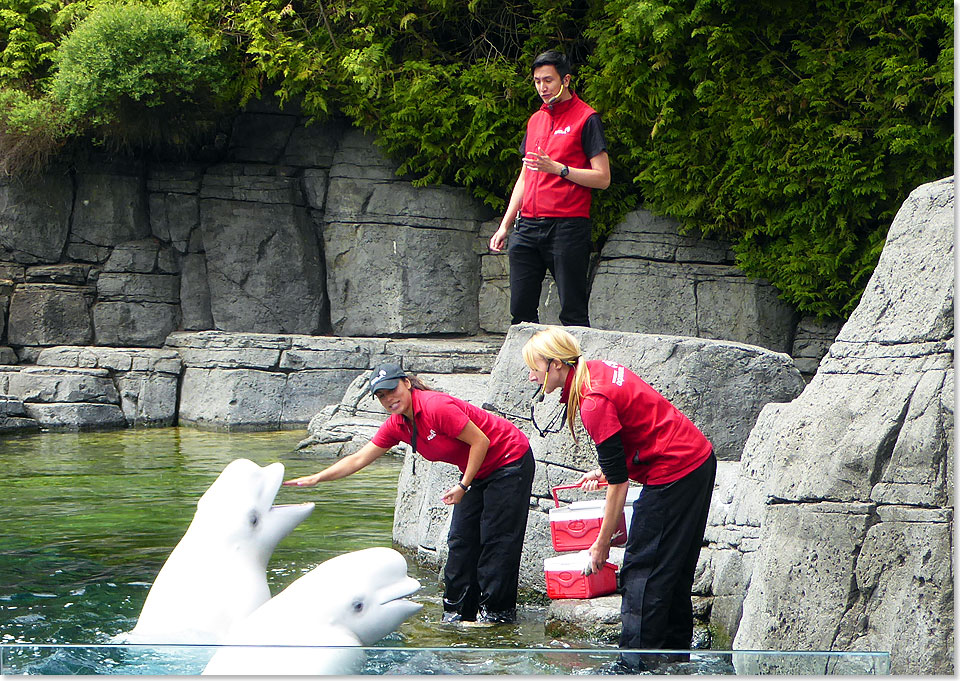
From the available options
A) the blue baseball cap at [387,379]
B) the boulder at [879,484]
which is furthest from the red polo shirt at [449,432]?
the boulder at [879,484]

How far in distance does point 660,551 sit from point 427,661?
121 cm

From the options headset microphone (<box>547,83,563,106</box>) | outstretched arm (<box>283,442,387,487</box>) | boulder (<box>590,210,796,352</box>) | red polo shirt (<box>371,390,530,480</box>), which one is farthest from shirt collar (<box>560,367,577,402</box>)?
boulder (<box>590,210,796,352</box>)

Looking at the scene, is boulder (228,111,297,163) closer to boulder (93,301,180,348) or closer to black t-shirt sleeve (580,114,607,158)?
boulder (93,301,180,348)

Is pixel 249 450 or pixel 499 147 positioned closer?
pixel 249 450

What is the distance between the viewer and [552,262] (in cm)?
657

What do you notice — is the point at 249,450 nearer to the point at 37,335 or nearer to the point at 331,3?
the point at 37,335

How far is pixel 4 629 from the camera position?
16.0ft

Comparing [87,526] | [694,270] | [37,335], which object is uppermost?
[694,270]

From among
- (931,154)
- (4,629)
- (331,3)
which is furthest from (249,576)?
(331,3)

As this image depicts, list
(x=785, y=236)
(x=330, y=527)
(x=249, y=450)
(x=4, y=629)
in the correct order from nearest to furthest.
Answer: (x=4, y=629) < (x=330, y=527) < (x=249, y=450) < (x=785, y=236)

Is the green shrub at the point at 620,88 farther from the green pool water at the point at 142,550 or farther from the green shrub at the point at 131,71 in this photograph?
the green pool water at the point at 142,550

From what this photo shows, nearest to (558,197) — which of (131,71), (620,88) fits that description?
(620,88)

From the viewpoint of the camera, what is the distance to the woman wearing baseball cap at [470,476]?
4730mm

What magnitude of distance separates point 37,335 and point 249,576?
33.3ft
